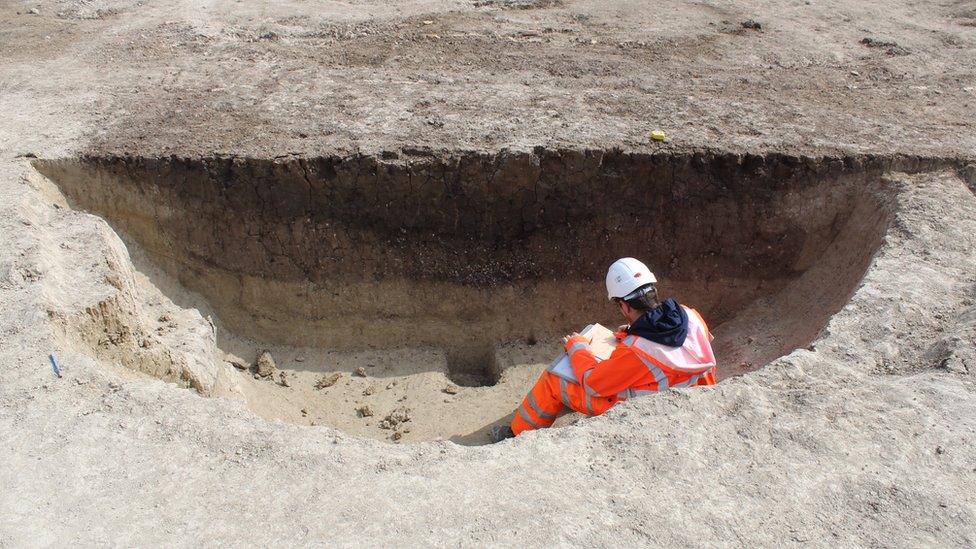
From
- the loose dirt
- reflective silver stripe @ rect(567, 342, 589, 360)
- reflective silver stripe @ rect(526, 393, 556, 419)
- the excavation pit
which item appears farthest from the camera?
the excavation pit

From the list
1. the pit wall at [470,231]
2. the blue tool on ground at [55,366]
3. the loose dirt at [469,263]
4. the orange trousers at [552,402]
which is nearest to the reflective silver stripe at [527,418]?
the orange trousers at [552,402]

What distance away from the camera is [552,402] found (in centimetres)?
444

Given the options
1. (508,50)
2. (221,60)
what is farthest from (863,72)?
(221,60)

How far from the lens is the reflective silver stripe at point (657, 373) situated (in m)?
3.88

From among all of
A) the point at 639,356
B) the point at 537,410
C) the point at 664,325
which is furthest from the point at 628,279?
the point at 537,410

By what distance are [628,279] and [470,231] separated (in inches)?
75.5

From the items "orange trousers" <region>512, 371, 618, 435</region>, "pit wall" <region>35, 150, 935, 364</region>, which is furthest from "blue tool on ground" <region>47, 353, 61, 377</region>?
"orange trousers" <region>512, 371, 618, 435</region>

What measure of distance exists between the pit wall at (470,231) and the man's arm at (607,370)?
1750 millimetres

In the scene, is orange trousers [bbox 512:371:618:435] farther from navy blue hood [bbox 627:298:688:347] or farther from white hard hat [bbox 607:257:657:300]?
white hard hat [bbox 607:257:657:300]

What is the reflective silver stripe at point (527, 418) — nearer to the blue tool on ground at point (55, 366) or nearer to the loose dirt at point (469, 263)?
the loose dirt at point (469, 263)

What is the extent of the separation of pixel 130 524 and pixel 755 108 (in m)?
5.34

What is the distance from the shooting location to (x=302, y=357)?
593 centimetres

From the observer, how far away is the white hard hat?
4121mm

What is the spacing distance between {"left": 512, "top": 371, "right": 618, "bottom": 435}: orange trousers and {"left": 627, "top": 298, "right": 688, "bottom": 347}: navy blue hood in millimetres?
418
